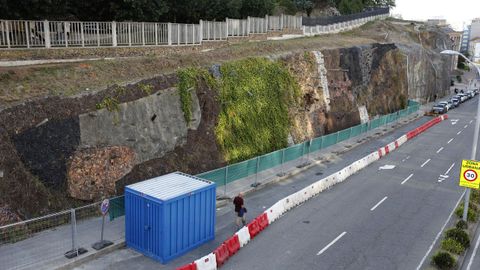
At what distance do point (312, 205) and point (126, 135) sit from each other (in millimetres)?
9691

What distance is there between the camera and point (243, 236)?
15.8m

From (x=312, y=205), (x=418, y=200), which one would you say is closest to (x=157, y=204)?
(x=312, y=205)

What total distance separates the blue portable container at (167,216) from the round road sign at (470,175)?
11.2 m

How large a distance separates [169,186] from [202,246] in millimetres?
2639

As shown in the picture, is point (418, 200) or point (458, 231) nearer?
point (458, 231)

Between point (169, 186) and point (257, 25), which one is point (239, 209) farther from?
point (257, 25)

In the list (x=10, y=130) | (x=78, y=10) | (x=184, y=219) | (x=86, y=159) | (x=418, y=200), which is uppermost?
(x=78, y=10)

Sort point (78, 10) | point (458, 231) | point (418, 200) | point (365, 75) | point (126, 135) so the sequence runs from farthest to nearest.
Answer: point (365, 75)
point (78, 10)
point (418, 200)
point (126, 135)
point (458, 231)

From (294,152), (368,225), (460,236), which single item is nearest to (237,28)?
(294,152)

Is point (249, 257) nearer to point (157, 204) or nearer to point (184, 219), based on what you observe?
point (184, 219)

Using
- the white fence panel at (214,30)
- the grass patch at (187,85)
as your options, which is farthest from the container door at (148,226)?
the white fence panel at (214,30)

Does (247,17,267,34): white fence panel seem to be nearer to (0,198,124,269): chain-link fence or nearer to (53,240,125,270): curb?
(0,198,124,269): chain-link fence

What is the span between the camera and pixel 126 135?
18.9 metres

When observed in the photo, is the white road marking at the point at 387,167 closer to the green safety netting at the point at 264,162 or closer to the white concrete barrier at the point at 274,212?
the green safety netting at the point at 264,162
